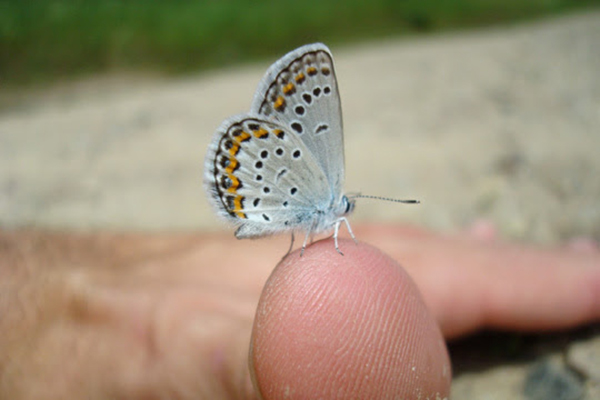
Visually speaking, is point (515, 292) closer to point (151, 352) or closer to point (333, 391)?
point (333, 391)

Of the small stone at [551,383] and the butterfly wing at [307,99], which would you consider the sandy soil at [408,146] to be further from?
the butterfly wing at [307,99]

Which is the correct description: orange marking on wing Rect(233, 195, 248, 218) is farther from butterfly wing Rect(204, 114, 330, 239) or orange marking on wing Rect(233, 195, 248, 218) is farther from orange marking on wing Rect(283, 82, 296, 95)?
orange marking on wing Rect(283, 82, 296, 95)

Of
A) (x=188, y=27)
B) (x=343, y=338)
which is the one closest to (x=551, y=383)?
(x=343, y=338)

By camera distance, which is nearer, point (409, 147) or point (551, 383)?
point (551, 383)

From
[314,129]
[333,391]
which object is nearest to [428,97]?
[314,129]

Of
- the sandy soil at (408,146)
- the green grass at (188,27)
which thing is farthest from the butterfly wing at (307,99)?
the green grass at (188,27)

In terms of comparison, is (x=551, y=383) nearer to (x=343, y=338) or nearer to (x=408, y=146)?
(x=343, y=338)
